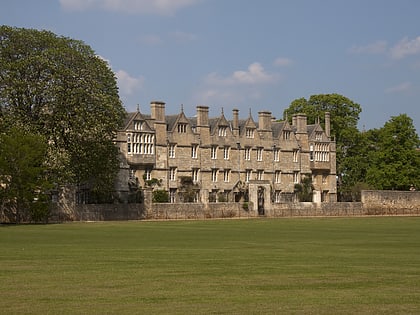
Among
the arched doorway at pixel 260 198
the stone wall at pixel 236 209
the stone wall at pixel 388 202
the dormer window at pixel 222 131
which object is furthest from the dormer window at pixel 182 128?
the stone wall at pixel 388 202

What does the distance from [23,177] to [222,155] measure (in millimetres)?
32986

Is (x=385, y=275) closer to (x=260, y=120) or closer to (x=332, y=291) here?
(x=332, y=291)

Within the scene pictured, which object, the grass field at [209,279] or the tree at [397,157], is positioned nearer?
the grass field at [209,279]

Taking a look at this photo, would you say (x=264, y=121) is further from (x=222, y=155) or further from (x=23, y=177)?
(x=23, y=177)

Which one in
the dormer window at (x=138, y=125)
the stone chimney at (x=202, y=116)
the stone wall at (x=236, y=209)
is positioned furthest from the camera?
the stone chimney at (x=202, y=116)

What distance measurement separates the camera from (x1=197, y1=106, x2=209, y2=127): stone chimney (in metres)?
85.9

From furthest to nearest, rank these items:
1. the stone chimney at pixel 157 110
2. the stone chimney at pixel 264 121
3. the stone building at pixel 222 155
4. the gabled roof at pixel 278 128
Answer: the gabled roof at pixel 278 128, the stone chimney at pixel 264 121, the stone chimney at pixel 157 110, the stone building at pixel 222 155

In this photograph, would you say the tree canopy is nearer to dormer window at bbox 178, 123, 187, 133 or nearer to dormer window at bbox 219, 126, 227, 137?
dormer window at bbox 219, 126, 227, 137

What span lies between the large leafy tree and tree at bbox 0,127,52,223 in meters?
1.31

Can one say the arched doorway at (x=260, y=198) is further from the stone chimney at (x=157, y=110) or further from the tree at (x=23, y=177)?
the tree at (x=23, y=177)

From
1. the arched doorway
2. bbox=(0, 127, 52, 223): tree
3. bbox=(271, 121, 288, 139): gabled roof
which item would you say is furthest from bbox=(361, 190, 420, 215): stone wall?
bbox=(0, 127, 52, 223): tree

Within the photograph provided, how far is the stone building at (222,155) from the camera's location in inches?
3147

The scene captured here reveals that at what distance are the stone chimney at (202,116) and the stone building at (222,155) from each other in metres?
0.08

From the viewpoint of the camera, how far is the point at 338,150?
10675 centimetres
